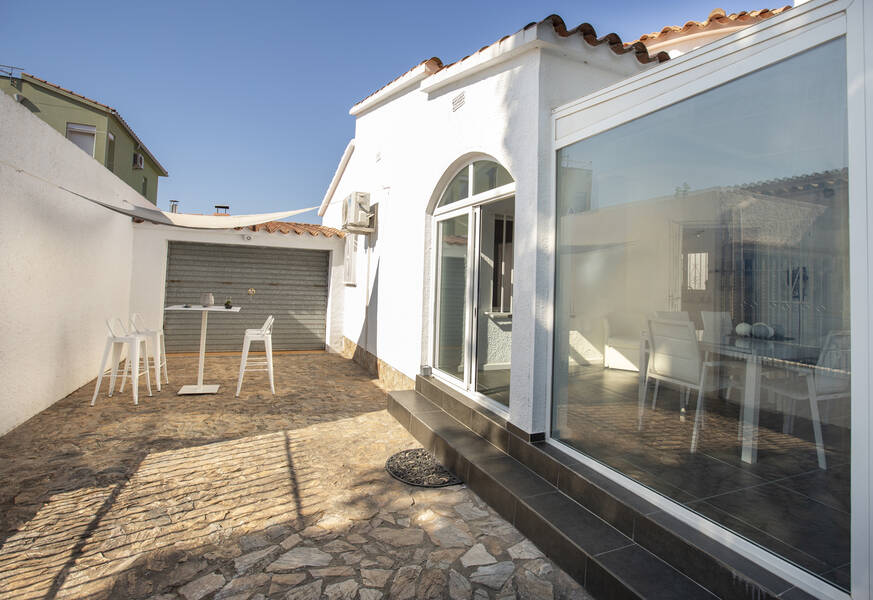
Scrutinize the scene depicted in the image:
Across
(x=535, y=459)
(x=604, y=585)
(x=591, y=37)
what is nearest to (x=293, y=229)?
(x=591, y=37)

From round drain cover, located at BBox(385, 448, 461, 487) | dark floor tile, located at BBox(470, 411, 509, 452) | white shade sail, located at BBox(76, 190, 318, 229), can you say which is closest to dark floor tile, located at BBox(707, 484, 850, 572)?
dark floor tile, located at BBox(470, 411, 509, 452)

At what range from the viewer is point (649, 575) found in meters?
2.16

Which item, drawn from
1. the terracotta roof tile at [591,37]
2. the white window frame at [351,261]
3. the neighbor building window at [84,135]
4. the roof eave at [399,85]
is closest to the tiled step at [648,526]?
the terracotta roof tile at [591,37]

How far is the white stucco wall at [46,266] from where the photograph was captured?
175 inches

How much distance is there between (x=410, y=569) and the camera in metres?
2.54

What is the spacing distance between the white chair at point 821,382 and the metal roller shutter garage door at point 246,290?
983 centimetres

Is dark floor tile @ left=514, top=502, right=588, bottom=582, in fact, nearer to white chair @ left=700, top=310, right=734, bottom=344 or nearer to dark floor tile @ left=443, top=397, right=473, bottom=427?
white chair @ left=700, top=310, right=734, bottom=344

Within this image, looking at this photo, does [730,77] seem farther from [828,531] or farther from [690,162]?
[828,531]

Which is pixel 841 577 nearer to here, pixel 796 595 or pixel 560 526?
pixel 796 595

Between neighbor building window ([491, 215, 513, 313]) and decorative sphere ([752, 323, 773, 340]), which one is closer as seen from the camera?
decorative sphere ([752, 323, 773, 340])

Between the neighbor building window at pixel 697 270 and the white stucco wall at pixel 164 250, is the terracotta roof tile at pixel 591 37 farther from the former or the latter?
the white stucco wall at pixel 164 250

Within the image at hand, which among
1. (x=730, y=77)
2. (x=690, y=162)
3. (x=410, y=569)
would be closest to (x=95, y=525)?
(x=410, y=569)

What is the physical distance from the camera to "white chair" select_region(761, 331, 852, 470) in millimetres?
1803

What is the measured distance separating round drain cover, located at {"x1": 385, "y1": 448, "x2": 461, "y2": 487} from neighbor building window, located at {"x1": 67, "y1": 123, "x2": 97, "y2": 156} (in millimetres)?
14840
